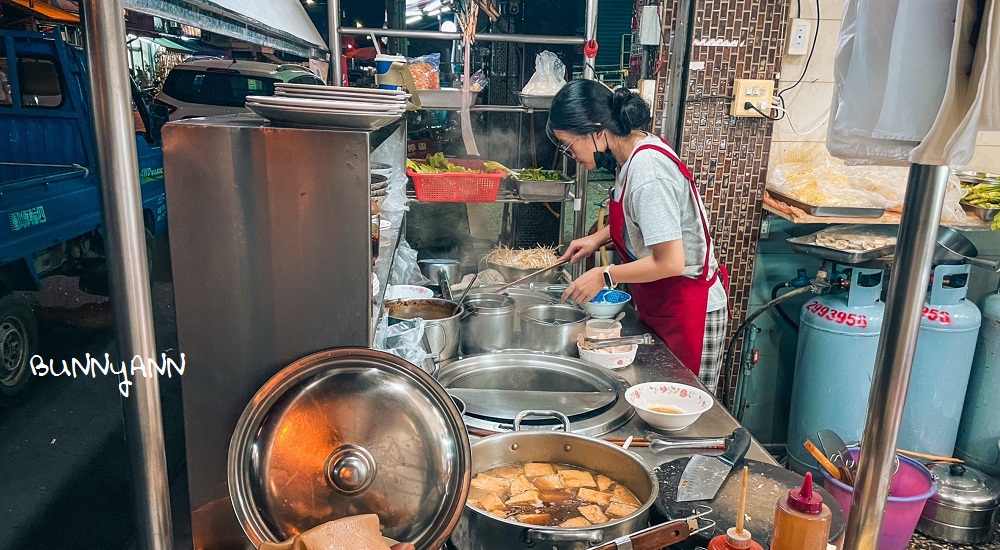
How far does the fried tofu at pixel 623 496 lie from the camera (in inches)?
65.9

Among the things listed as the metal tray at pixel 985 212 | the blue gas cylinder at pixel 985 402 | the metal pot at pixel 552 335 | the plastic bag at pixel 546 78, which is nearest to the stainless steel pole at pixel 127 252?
the metal pot at pixel 552 335

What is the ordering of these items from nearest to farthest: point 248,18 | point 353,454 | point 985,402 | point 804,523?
point 804,523, point 353,454, point 248,18, point 985,402

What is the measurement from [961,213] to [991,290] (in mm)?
908

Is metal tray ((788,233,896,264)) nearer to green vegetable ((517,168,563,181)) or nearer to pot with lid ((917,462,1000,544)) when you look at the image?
pot with lid ((917,462,1000,544))

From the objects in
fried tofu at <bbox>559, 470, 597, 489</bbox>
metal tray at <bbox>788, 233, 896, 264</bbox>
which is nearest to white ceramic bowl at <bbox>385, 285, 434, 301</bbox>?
fried tofu at <bbox>559, 470, 597, 489</bbox>

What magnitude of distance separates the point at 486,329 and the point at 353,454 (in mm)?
1489

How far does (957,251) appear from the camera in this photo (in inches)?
151

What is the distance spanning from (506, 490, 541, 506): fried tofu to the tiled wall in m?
3.13

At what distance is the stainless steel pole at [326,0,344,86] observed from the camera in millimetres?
3873

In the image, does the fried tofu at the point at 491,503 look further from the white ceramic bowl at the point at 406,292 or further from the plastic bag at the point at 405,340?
the white ceramic bowl at the point at 406,292

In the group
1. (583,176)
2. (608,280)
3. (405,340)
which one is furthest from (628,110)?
(405,340)

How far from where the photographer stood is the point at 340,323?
1.41 m

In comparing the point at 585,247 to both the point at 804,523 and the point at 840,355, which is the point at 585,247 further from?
the point at 804,523

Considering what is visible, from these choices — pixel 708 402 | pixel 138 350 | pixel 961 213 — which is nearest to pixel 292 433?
pixel 138 350
